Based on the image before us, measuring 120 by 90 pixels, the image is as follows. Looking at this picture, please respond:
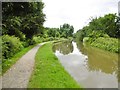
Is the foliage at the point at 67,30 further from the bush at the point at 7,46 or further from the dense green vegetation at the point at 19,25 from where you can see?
the bush at the point at 7,46

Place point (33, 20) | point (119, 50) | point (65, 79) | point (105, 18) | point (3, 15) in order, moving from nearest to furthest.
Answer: point (65, 79)
point (3, 15)
point (119, 50)
point (33, 20)
point (105, 18)

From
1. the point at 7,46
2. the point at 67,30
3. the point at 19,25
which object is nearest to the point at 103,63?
the point at 7,46

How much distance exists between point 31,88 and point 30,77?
197 cm

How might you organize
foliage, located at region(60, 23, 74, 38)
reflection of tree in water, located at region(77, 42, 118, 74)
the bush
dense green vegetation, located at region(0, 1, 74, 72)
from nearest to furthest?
dense green vegetation, located at region(0, 1, 74, 72) → the bush → reflection of tree in water, located at region(77, 42, 118, 74) → foliage, located at region(60, 23, 74, 38)

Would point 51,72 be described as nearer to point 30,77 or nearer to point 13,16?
point 30,77

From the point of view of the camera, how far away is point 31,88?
8695mm

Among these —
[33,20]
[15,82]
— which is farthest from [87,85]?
[33,20]

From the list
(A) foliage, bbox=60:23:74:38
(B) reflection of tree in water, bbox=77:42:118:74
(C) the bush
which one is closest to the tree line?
(C) the bush

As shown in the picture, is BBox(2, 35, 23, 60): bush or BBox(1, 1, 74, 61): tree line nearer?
BBox(1, 1, 74, 61): tree line

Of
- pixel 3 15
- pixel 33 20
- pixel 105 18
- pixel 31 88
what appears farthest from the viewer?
pixel 105 18

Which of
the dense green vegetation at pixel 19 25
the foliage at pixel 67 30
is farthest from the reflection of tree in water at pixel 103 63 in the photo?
the foliage at pixel 67 30

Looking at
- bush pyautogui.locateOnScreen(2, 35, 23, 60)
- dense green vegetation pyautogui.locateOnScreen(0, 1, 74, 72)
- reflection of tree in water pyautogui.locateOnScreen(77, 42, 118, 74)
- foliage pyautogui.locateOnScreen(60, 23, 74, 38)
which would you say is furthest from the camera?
foliage pyautogui.locateOnScreen(60, 23, 74, 38)

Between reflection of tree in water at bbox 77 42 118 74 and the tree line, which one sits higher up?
the tree line

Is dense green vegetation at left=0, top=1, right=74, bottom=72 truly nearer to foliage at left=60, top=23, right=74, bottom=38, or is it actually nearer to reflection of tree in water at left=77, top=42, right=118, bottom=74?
reflection of tree in water at left=77, top=42, right=118, bottom=74
